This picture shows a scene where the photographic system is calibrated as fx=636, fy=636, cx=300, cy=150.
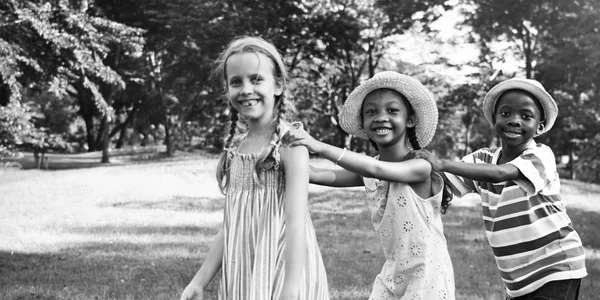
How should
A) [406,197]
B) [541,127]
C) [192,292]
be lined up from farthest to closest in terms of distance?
[541,127], [406,197], [192,292]

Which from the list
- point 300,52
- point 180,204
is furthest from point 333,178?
point 300,52

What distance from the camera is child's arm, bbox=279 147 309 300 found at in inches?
81.3

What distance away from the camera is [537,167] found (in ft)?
9.31

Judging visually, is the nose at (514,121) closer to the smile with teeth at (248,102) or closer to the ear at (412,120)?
the ear at (412,120)

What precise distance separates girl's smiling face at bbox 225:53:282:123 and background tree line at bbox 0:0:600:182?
11.8ft

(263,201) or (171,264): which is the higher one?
(263,201)

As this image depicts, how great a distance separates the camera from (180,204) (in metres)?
11.9

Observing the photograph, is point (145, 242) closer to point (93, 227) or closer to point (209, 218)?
point (93, 227)

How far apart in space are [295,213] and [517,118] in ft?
4.53

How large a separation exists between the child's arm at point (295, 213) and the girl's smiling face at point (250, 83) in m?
0.24

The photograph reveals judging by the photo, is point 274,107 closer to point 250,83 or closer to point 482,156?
point 250,83

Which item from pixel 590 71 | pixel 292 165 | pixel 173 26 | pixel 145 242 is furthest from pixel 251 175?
pixel 173 26

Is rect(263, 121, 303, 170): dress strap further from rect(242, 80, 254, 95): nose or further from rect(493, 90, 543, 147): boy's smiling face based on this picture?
rect(493, 90, 543, 147): boy's smiling face

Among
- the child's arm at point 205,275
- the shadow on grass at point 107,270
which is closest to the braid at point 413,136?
the child's arm at point 205,275
